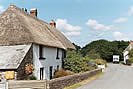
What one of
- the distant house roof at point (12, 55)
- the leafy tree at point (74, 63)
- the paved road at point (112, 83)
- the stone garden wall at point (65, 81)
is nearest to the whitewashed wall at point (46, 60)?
the leafy tree at point (74, 63)

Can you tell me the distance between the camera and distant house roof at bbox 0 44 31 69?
46.9 ft

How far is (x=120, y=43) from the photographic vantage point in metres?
119

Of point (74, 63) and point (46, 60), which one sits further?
point (74, 63)

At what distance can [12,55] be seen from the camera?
1553cm

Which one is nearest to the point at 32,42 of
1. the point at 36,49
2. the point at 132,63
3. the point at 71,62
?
the point at 36,49

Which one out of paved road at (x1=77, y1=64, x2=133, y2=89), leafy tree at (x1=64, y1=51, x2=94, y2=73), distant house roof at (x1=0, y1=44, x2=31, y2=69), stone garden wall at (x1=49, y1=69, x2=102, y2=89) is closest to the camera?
stone garden wall at (x1=49, y1=69, x2=102, y2=89)

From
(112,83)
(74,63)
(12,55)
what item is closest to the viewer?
(12,55)

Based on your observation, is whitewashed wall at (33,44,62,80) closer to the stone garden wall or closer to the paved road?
the stone garden wall

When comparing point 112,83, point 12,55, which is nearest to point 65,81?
point 12,55

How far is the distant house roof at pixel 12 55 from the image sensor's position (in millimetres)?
14281

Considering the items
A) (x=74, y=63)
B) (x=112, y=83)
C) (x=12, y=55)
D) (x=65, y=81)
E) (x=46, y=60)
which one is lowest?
(x=112, y=83)

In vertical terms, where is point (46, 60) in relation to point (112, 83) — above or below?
above

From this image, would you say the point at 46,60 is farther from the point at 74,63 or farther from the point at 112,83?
the point at 112,83

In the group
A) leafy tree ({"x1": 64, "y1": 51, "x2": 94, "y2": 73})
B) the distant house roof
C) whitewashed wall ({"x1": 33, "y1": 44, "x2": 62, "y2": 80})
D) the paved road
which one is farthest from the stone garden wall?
whitewashed wall ({"x1": 33, "y1": 44, "x2": 62, "y2": 80})
